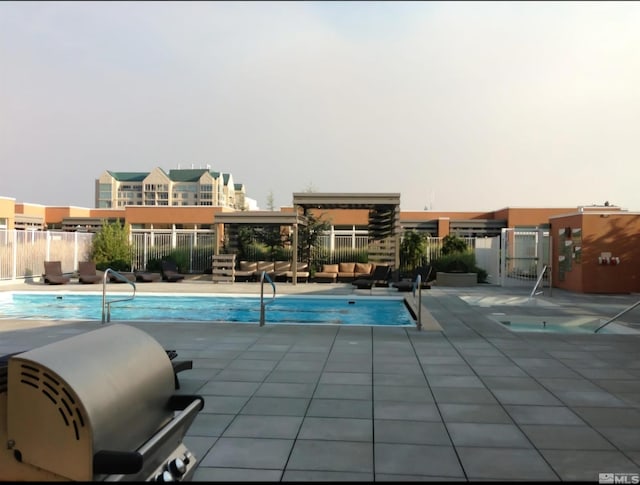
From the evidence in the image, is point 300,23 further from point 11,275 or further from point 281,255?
point 11,275

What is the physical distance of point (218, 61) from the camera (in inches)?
516

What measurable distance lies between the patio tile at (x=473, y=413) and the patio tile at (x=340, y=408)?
0.70 m

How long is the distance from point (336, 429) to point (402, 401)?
3.29ft

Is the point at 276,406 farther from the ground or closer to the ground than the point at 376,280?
closer to the ground

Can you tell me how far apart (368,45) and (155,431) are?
460 inches

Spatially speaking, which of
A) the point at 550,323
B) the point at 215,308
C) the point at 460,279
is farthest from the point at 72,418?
the point at 460,279

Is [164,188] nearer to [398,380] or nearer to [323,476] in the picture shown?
[398,380]

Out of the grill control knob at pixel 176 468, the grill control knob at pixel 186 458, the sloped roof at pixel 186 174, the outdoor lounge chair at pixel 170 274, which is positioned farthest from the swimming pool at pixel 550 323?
the sloped roof at pixel 186 174

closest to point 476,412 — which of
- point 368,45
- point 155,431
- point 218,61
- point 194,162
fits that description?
point 155,431

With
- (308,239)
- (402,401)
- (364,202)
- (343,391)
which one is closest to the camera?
(402,401)

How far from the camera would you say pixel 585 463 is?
11.4ft

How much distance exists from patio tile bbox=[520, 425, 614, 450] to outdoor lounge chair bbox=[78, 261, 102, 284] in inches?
667

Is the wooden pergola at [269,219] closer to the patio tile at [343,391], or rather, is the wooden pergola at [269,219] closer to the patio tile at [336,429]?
the patio tile at [343,391]

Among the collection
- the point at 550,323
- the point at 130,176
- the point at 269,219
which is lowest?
the point at 550,323
